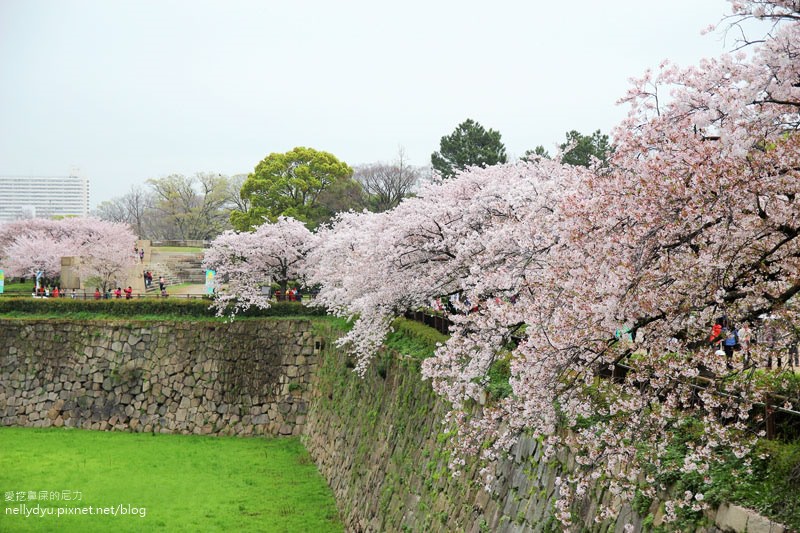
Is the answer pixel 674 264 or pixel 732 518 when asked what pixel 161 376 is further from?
pixel 732 518

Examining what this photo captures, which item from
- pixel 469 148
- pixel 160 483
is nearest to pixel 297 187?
pixel 469 148

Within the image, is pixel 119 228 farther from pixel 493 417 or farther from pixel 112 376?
pixel 493 417

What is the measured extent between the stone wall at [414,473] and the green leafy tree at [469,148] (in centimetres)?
2413

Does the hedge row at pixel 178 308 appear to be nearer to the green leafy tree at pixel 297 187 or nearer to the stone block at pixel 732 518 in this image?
the green leafy tree at pixel 297 187

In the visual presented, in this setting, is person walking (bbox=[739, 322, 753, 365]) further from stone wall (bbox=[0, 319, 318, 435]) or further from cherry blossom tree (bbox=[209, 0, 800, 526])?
stone wall (bbox=[0, 319, 318, 435])

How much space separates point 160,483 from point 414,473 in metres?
9.83

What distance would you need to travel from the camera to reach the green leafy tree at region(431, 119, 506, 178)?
147 feet

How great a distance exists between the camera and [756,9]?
17.4 ft

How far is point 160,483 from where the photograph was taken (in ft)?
64.6

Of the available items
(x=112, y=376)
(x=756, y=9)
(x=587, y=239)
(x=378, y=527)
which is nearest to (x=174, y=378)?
(x=112, y=376)

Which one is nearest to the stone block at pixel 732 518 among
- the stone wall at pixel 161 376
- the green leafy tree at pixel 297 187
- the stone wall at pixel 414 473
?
the stone wall at pixel 414 473

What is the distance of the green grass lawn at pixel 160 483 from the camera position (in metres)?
16.5

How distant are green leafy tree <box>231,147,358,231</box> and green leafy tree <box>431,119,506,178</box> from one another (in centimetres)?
616

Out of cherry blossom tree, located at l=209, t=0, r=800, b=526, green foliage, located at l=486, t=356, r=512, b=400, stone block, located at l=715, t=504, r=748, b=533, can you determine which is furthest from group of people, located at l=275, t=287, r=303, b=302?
stone block, located at l=715, t=504, r=748, b=533
